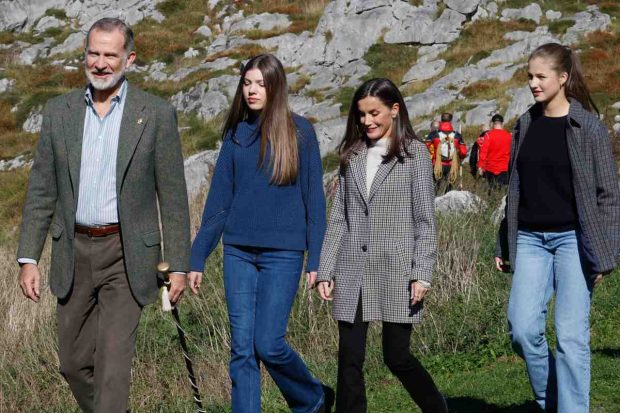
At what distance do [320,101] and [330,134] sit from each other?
615 cm

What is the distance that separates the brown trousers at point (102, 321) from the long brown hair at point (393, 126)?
1.36m

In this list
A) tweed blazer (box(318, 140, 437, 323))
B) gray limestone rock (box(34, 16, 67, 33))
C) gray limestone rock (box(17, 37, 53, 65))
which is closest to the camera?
tweed blazer (box(318, 140, 437, 323))

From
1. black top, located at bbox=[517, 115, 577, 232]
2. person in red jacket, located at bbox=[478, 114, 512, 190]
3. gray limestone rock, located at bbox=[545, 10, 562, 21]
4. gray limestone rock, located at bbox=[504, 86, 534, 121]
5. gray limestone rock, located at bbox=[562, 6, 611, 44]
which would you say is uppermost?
gray limestone rock, located at bbox=[545, 10, 562, 21]

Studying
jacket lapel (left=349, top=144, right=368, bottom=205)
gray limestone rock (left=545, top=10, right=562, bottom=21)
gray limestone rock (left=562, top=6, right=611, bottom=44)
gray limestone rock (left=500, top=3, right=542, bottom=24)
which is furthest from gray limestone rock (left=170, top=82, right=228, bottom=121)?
jacket lapel (left=349, top=144, right=368, bottom=205)

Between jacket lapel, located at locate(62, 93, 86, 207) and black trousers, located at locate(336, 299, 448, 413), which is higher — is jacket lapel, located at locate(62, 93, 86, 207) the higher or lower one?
the higher one

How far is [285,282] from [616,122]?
2015 cm

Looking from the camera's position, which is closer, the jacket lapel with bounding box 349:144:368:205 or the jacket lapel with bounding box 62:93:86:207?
the jacket lapel with bounding box 62:93:86:207

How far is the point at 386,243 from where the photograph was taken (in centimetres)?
501

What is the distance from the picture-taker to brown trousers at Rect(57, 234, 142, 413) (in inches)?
181

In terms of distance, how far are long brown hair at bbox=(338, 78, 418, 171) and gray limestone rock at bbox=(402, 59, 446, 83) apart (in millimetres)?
31128

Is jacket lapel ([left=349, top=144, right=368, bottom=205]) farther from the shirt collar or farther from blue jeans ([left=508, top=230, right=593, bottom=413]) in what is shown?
the shirt collar

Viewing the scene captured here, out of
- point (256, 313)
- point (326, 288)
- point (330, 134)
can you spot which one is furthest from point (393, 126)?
point (330, 134)

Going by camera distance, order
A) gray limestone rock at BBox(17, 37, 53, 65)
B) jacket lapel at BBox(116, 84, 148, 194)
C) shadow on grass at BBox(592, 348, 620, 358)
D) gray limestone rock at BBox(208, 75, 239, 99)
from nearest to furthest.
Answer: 1. jacket lapel at BBox(116, 84, 148, 194)
2. shadow on grass at BBox(592, 348, 620, 358)
3. gray limestone rock at BBox(208, 75, 239, 99)
4. gray limestone rock at BBox(17, 37, 53, 65)

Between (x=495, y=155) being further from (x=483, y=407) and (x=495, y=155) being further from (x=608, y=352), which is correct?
(x=483, y=407)
